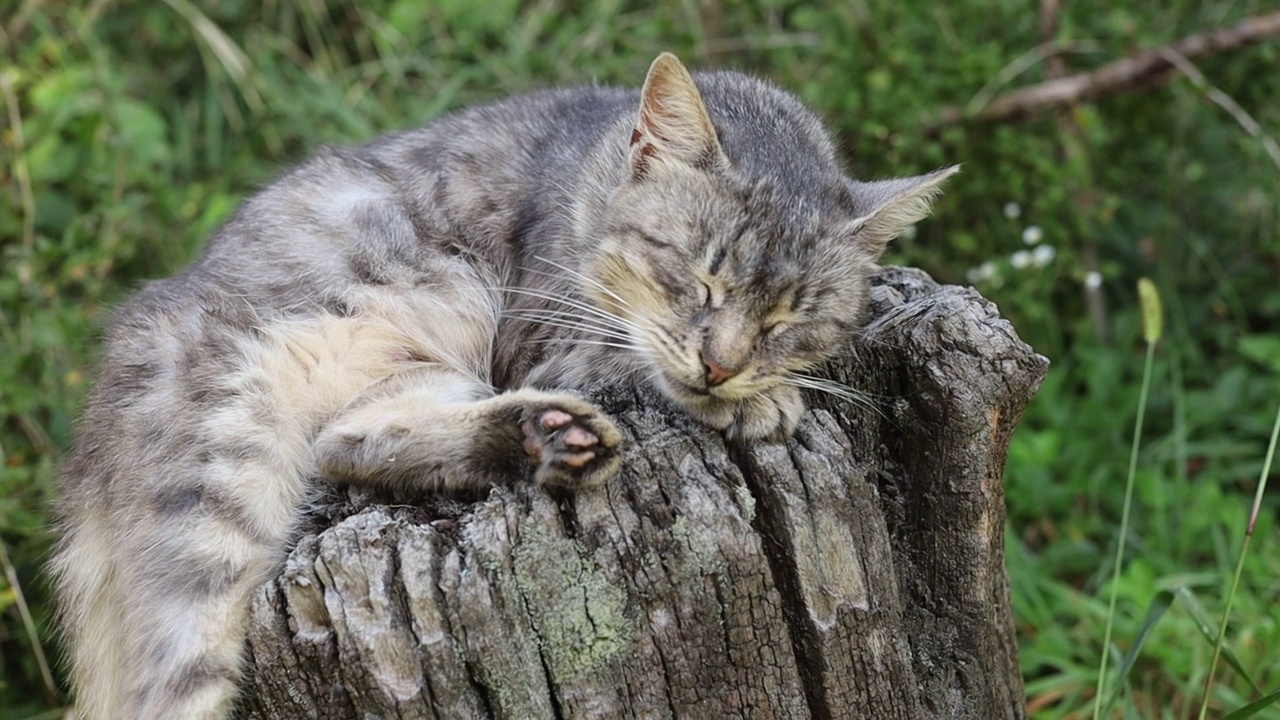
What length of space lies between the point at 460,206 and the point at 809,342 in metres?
1.02

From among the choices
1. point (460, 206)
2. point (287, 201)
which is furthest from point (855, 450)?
point (287, 201)

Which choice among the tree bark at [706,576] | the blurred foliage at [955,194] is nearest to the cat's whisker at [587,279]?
the tree bark at [706,576]

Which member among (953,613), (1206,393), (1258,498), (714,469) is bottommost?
(1206,393)

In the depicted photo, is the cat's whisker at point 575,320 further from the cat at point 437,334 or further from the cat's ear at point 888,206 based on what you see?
the cat's ear at point 888,206

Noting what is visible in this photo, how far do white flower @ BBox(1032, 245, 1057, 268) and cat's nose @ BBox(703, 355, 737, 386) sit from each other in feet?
8.07

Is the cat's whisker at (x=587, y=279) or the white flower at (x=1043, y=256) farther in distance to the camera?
the white flower at (x=1043, y=256)

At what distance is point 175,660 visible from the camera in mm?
2217

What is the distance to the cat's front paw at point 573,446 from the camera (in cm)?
216

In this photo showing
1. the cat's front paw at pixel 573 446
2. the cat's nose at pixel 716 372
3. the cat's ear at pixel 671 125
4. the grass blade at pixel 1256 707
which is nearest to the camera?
the cat's front paw at pixel 573 446

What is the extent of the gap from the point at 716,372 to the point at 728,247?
32 cm

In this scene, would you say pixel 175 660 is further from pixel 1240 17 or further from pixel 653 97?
pixel 1240 17

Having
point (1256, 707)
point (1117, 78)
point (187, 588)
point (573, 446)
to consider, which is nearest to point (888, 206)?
point (573, 446)

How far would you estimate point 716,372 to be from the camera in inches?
97.0

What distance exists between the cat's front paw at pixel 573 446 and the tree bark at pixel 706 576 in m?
0.04
